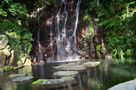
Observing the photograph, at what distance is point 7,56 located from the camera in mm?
17297

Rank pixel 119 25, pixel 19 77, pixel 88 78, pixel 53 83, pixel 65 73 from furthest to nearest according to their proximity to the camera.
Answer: pixel 119 25, pixel 19 77, pixel 65 73, pixel 88 78, pixel 53 83

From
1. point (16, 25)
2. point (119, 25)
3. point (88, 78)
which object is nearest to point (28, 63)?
point (16, 25)

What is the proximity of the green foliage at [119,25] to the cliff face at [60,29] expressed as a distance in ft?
2.08

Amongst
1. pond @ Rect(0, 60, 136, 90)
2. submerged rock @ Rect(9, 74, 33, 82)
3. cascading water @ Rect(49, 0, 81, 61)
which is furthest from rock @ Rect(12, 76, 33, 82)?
cascading water @ Rect(49, 0, 81, 61)

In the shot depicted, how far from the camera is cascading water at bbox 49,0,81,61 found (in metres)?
19.4

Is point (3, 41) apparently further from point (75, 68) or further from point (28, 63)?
point (75, 68)

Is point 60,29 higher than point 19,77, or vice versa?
point 60,29

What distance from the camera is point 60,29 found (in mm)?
20250

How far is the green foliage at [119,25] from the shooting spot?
17547mm

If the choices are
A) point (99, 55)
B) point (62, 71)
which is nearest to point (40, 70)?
point (62, 71)

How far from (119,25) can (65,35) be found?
3.58 meters

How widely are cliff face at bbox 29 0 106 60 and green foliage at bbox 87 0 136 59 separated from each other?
2.08ft

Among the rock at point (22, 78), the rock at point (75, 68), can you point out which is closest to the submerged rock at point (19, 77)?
the rock at point (22, 78)

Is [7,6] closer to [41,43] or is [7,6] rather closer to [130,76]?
[41,43]
